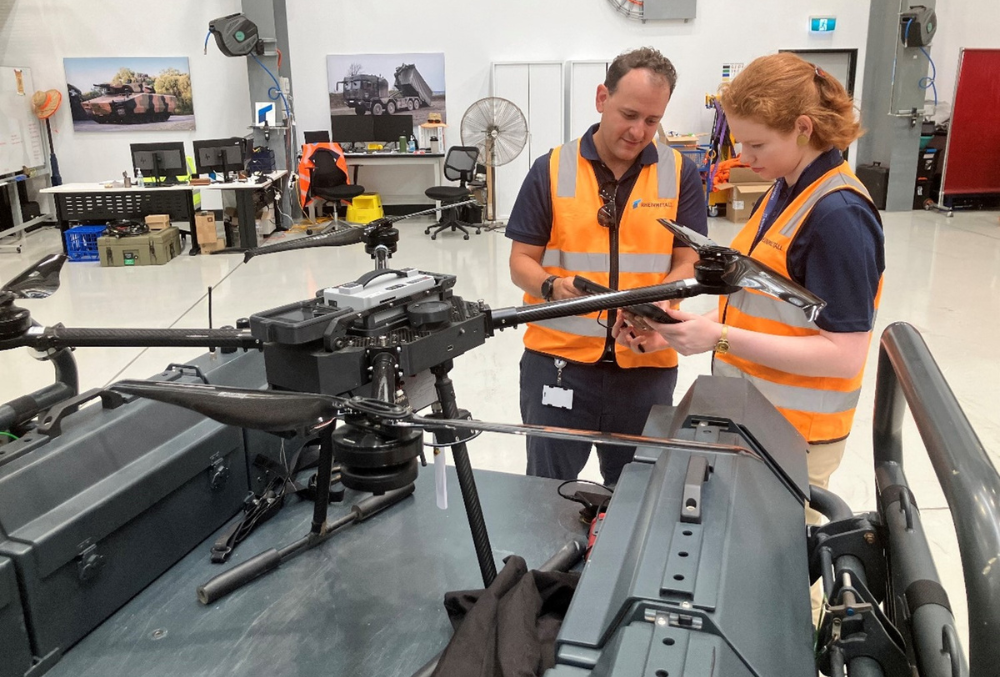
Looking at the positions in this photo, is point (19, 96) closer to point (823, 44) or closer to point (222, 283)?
point (222, 283)

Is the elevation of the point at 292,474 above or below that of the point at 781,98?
below

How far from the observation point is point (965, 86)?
922 centimetres

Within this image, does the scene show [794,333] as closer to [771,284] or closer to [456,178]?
[771,284]

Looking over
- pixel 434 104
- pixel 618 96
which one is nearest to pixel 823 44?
pixel 434 104

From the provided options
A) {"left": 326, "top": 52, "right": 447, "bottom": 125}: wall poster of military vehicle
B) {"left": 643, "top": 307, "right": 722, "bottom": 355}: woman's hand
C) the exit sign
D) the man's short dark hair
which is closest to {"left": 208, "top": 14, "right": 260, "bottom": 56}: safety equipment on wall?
{"left": 326, "top": 52, "right": 447, "bottom": 125}: wall poster of military vehicle

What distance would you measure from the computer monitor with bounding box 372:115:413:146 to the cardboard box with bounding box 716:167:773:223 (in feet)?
12.5

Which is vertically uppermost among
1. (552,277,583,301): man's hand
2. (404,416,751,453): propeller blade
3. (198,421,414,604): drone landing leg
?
(404,416,751,453): propeller blade

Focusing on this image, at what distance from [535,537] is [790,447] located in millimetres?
593

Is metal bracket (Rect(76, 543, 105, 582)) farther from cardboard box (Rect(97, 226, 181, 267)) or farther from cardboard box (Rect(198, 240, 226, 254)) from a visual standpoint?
cardboard box (Rect(198, 240, 226, 254))

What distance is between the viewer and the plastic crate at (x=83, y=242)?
7.68m

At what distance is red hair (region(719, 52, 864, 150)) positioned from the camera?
1495mm

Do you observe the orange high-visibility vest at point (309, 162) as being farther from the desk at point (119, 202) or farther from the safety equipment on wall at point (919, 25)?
the safety equipment on wall at point (919, 25)

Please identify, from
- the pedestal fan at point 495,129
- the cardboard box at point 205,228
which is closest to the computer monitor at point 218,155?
the cardboard box at point 205,228

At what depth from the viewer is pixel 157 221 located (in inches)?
301
